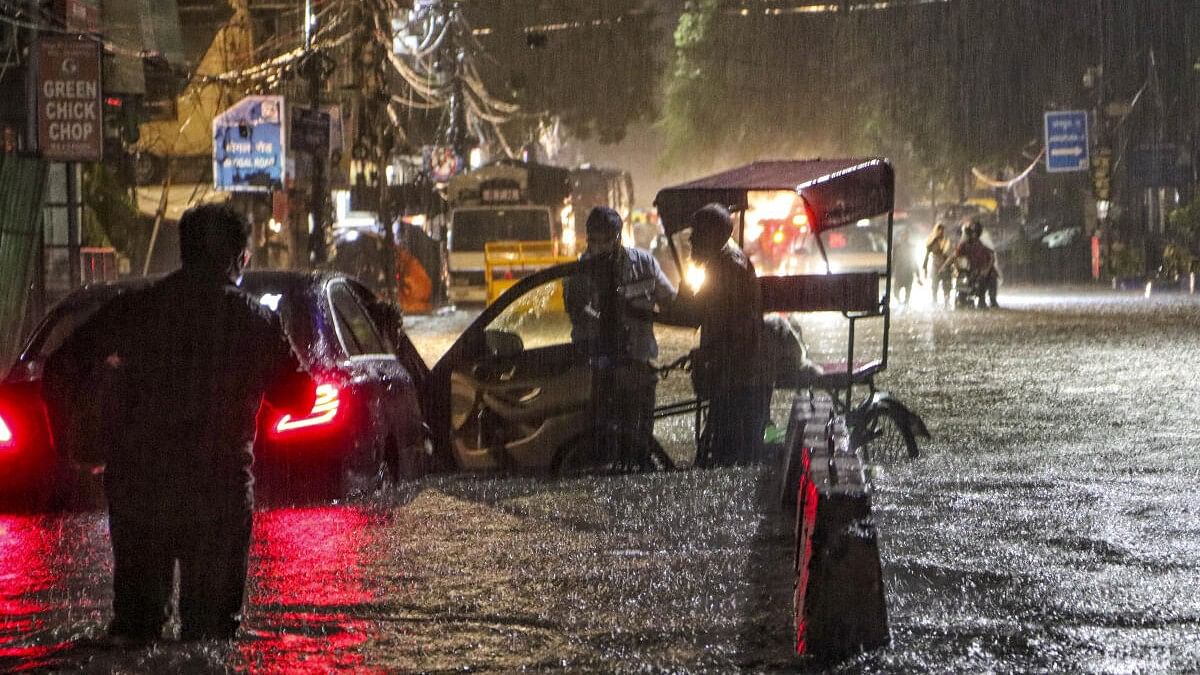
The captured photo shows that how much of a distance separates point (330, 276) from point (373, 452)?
3.68 feet

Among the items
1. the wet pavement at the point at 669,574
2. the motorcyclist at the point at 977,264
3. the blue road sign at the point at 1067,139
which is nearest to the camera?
the wet pavement at the point at 669,574

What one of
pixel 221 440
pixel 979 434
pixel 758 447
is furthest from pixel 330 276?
pixel 979 434

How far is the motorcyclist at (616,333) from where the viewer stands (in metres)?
9.27

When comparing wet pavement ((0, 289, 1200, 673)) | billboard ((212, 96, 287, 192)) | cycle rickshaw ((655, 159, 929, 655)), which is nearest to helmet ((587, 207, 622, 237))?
cycle rickshaw ((655, 159, 929, 655))

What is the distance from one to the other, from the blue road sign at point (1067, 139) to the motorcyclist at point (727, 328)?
3456 cm

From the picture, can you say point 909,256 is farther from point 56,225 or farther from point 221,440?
point 221,440

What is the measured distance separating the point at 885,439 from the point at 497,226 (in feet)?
91.7

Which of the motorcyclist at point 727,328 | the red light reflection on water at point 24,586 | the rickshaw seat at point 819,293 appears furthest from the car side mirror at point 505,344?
the red light reflection on water at point 24,586

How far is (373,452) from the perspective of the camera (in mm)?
7941

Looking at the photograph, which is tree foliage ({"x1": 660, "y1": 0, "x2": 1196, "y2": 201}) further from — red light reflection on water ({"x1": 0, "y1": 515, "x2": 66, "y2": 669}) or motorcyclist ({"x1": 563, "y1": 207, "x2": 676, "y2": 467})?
red light reflection on water ({"x1": 0, "y1": 515, "x2": 66, "y2": 669})

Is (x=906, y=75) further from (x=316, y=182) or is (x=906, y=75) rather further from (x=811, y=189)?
(x=811, y=189)

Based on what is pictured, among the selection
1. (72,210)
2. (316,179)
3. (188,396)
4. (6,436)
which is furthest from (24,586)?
(316,179)

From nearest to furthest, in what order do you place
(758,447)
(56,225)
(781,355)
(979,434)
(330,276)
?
(330,276)
(758,447)
(781,355)
(979,434)
(56,225)

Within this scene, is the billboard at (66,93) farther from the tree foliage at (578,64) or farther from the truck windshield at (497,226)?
the tree foliage at (578,64)
